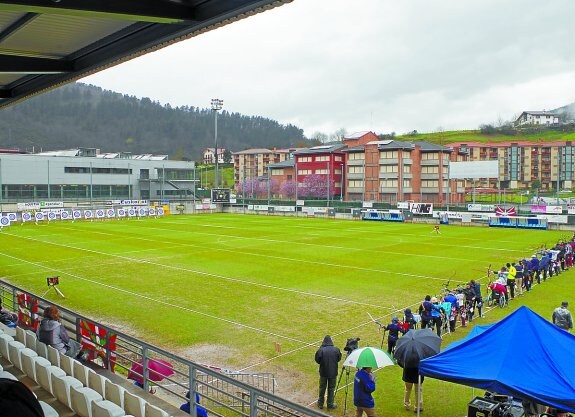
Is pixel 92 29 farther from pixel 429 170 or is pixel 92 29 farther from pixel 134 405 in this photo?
pixel 429 170

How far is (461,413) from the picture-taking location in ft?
34.7

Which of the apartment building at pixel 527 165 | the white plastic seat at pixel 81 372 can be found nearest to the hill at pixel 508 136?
the apartment building at pixel 527 165

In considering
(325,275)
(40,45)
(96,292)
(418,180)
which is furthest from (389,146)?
(40,45)

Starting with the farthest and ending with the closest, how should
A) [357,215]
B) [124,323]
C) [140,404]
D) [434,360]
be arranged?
[357,215]
[124,323]
[434,360]
[140,404]

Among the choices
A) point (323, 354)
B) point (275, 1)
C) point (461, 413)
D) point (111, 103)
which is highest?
point (111, 103)

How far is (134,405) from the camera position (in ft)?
22.8

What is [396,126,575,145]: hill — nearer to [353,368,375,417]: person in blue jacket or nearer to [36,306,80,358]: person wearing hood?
[353,368,375,417]: person in blue jacket

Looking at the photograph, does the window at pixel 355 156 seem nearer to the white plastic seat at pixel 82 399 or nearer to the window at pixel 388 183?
the window at pixel 388 183

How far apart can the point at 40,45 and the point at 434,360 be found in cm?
1075

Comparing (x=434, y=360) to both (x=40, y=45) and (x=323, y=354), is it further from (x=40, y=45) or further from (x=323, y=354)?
(x=40, y=45)

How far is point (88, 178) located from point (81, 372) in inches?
3423

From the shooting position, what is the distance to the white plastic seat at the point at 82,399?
701 centimetres

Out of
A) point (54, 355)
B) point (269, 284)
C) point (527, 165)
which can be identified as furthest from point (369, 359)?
point (527, 165)

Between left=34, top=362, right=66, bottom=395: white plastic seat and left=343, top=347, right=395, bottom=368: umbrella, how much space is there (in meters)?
5.09
